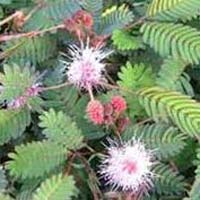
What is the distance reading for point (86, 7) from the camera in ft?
5.65

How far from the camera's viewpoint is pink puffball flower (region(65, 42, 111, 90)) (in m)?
1.66

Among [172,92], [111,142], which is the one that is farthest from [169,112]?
[111,142]

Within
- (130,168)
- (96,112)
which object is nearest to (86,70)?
(96,112)

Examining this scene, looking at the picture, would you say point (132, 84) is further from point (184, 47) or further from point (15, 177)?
point (15, 177)

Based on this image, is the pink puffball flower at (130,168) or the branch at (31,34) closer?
the pink puffball flower at (130,168)

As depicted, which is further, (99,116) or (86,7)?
(86,7)

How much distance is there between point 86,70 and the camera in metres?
1.66

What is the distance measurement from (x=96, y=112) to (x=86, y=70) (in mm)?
115

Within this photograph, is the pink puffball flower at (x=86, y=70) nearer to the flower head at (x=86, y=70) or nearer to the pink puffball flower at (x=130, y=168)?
the flower head at (x=86, y=70)

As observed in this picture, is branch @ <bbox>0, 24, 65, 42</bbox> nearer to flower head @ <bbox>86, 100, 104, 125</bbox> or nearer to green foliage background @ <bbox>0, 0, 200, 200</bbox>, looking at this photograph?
green foliage background @ <bbox>0, 0, 200, 200</bbox>

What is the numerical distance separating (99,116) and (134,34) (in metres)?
0.27

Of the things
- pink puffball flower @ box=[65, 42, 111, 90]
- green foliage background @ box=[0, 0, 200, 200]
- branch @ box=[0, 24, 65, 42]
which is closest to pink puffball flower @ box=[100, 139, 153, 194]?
green foliage background @ box=[0, 0, 200, 200]

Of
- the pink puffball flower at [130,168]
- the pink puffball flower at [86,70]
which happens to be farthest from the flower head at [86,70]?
the pink puffball flower at [130,168]

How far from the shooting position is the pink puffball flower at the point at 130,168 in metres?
1.59
